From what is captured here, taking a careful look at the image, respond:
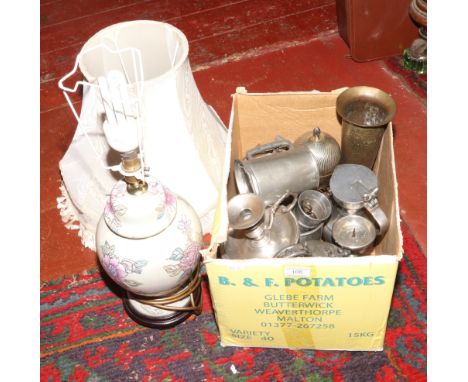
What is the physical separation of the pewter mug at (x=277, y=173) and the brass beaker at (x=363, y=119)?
0.39 ft

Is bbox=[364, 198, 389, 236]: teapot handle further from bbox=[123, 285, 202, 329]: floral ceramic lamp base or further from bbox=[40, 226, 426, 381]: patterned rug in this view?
bbox=[123, 285, 202, 329]: floral ceramic lamp base

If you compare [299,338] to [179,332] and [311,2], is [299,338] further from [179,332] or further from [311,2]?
[311,2]

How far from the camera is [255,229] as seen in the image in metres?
1.25

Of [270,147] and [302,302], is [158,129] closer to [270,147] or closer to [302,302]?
[270,147]

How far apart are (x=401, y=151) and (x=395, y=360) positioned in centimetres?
70

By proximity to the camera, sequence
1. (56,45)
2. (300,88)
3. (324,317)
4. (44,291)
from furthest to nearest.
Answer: (56,45) → (300,88) → (44,291) → (324,317)

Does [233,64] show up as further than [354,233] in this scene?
Yes

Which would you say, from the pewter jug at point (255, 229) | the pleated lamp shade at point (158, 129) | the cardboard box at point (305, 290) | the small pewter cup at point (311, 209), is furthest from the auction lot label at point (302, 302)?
the pleated lamp shade at point (158, 129)

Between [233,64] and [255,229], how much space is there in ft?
3.49

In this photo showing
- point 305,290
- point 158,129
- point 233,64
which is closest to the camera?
point 305,290

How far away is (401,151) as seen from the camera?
1.75 metres

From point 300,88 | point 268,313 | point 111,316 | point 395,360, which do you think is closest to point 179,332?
point 111,316

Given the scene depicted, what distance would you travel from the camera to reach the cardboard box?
3.60 ft

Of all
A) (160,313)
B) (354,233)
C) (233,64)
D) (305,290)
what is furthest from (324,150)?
(233,64)
